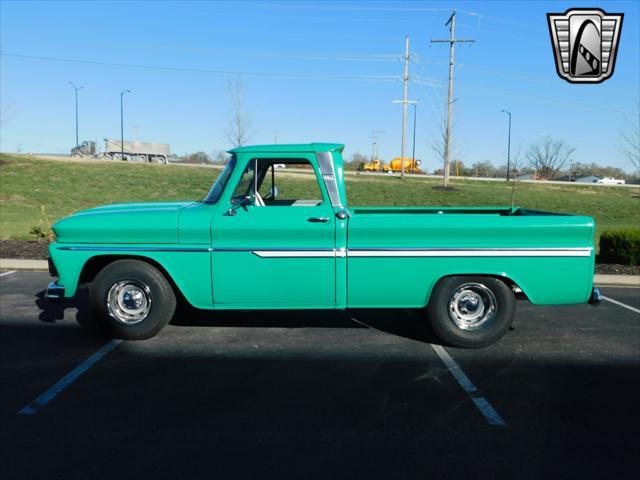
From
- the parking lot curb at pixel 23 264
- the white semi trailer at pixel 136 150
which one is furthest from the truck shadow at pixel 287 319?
the white semi trailer at pixel 136 150

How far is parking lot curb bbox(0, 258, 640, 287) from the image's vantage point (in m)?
9.87

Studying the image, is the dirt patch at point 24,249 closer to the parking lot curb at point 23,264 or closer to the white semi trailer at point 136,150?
the parking lot curb at point 23,264

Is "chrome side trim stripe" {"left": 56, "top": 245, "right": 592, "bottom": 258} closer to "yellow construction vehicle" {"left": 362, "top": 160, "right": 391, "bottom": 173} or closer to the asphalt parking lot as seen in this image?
the asphalt parking lot

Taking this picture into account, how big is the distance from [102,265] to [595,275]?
28.6 ft

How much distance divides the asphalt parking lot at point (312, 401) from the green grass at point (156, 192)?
16.3 m

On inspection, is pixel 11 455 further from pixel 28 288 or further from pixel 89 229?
pixel 28 288

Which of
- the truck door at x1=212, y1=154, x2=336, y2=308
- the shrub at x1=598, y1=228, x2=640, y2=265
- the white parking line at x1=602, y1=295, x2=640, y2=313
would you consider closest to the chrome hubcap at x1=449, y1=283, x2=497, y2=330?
the truck door at x1=212, y1=154, x2=336, y2=308

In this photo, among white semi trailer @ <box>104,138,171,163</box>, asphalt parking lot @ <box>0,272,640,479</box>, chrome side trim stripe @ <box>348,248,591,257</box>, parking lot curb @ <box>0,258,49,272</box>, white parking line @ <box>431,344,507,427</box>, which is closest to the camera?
asphalt parking lot @ <box>0,272,640,479</box>

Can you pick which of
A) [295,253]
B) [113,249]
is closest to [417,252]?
[295,253]

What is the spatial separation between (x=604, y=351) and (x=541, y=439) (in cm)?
252

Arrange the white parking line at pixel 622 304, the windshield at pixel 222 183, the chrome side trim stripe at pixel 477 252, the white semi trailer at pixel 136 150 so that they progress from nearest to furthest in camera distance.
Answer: the chrome side trim stripe at pixel 477 252 → the windshield at pixel 222 183 → the white parking line at pixel 622 304 → the white semi trailer at pixel 136 150

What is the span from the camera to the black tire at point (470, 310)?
577 centimetres

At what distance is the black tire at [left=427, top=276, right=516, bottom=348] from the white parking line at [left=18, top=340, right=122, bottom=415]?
3347mm

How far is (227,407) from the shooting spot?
434 cm
